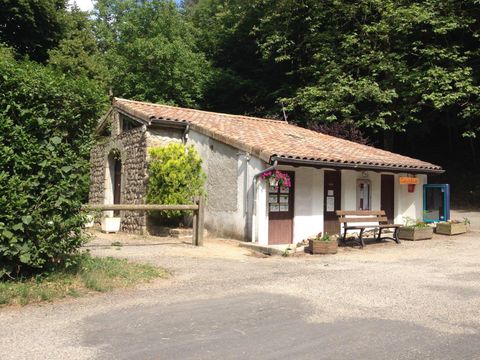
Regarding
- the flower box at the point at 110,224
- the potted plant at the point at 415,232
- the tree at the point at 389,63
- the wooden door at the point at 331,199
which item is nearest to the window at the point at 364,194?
the wooden door at the point at 331,199

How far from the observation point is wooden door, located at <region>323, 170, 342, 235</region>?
13.4 m

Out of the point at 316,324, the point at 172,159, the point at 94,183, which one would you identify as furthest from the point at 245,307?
the point at 94,183

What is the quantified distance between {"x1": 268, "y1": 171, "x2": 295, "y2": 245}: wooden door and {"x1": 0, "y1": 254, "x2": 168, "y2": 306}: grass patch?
479 centimetres

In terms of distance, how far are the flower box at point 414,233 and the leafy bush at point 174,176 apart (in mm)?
6112

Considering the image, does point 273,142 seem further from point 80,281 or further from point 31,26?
point 31,26

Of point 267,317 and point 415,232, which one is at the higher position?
point 415,232

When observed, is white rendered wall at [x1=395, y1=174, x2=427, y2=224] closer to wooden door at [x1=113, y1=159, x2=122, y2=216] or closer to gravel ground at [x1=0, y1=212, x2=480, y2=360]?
gravel ground at [x1=0, y1=212, x2=480, y2=360]

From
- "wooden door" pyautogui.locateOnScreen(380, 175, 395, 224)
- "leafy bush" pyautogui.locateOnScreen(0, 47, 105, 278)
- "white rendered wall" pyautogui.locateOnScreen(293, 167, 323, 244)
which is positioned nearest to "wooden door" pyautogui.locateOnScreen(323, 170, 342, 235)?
"white rendered wall" pyautogui.locateOnScreen(293, 167, 323, 244)

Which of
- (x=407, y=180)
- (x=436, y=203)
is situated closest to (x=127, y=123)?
(x=407, y=180)

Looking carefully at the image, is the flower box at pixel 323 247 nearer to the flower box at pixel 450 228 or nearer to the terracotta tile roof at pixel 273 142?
the terracotta tile roof at pixel 273 142

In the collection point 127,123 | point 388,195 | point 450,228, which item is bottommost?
point 450,228

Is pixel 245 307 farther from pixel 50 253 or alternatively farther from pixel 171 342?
pixel 50 253

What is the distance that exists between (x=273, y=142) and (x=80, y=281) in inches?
311

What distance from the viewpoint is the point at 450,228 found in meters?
14.0
